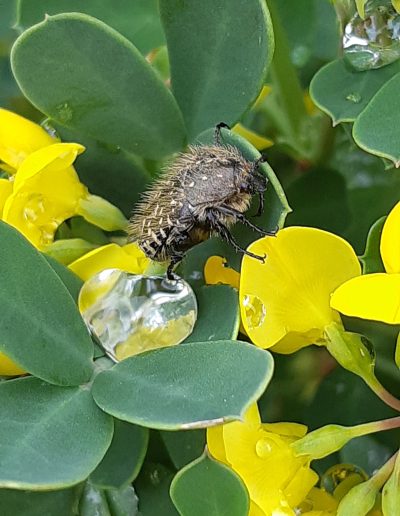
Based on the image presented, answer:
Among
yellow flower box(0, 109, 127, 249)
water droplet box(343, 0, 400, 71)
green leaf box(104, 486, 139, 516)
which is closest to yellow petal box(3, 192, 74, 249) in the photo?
yellow flower box(0, 109, 127, 249)

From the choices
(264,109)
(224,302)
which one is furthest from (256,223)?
(264,109)

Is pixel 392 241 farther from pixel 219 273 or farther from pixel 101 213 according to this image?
pixel 101 213

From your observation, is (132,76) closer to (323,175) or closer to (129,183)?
(129,183)

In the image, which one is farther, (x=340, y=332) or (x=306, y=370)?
(x=306, y=370)

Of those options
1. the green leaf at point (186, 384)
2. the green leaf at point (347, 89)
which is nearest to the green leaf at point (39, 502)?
the green leaf at point (186, 384)

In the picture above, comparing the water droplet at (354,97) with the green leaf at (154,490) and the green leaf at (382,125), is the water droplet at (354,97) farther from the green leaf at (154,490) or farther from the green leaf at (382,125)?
the green leaf at (154,490)

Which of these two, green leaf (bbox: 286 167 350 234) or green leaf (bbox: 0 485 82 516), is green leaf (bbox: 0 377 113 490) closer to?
green leaf (bbox: 0 485 82 516)

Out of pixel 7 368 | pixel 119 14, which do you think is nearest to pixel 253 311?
pixel 7 368
